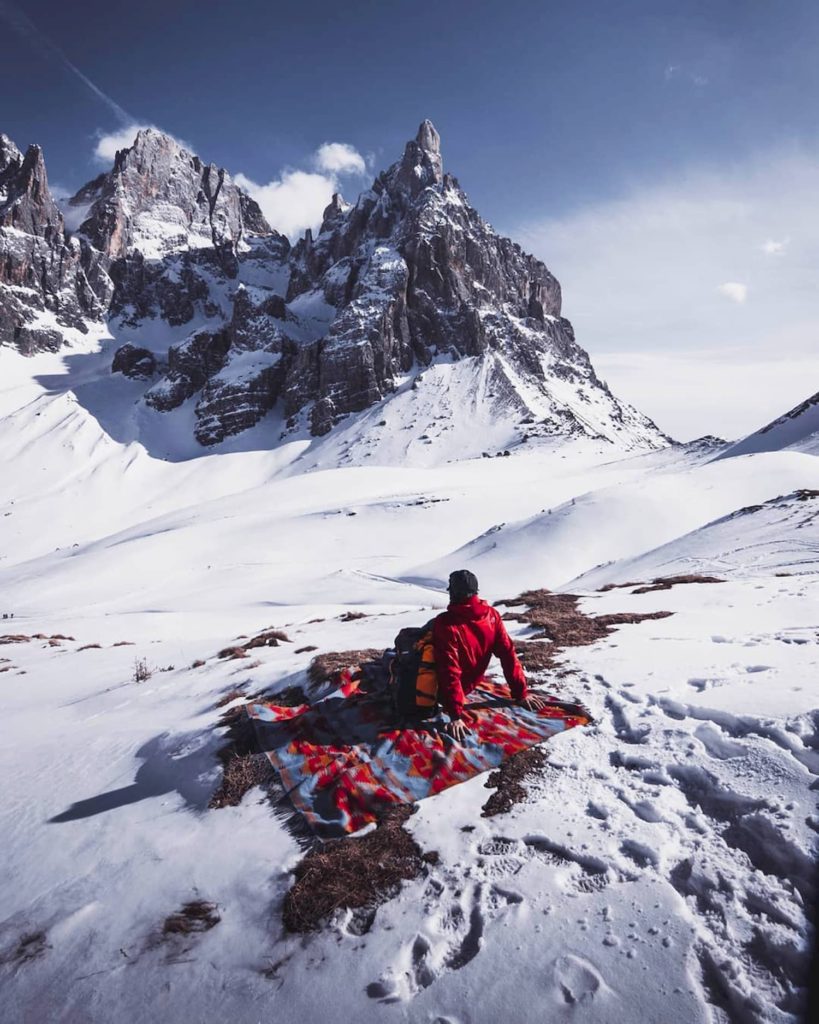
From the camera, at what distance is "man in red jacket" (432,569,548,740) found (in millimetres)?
4770

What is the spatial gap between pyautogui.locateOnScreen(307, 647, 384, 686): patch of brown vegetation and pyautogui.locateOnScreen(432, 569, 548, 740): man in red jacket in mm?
2064

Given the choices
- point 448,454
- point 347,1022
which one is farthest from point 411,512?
point 448,454

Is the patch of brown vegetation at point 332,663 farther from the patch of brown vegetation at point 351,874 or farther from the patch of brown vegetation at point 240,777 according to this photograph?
the patch of brown vegetation at point 351,874

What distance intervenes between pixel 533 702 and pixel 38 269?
168 m

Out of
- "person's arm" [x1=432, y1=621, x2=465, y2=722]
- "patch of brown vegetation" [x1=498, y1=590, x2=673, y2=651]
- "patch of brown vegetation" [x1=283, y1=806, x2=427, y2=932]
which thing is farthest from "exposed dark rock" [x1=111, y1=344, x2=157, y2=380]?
"patch of brown vegetation" [x1=283, y1=806, x2=427, y2=932]

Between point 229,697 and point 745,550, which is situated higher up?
point 229,697

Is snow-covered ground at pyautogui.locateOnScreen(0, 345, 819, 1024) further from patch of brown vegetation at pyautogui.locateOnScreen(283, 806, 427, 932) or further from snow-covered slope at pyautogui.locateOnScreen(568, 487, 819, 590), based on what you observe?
snow-covered slope at pyautogui.locateOnScreen(568, 487, 819, 590)

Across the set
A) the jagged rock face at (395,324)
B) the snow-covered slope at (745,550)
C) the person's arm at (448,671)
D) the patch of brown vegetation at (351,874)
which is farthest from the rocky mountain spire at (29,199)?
the patch of brown vegetation at (351,874)

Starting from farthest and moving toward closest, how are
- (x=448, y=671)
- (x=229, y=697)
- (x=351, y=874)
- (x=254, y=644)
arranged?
(x=254, y=644) < (x=229, y=697) < (x=448, y=671) < (x=351, y=874)

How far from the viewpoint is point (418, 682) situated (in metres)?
4.94

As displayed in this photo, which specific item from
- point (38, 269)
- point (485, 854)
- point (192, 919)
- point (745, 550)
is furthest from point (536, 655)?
point (38, 269)

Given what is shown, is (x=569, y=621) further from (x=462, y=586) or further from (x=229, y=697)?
(x=229, y=697)

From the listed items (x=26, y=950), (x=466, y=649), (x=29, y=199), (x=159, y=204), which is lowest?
(x=26, y=950)

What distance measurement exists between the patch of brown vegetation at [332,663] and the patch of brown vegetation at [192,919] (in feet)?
10.8
